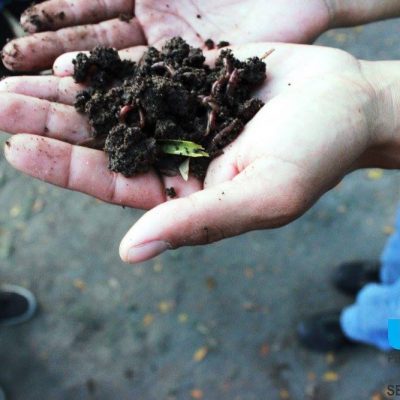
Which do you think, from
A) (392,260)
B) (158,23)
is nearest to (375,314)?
(392,260)

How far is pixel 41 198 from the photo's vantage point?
242 inches

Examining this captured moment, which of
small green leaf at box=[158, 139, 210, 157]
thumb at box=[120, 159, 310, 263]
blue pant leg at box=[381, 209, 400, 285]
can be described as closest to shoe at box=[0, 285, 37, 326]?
small green leaf at box=[158, 139, 210, 157]

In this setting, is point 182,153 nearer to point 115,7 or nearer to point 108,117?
point 108,117

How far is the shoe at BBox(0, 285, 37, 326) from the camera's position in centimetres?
510

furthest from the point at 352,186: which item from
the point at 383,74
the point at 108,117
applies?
the point at 108,117

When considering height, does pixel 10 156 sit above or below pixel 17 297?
above

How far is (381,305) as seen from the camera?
13.7ft

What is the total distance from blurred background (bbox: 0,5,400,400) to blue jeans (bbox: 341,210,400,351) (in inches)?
20.9

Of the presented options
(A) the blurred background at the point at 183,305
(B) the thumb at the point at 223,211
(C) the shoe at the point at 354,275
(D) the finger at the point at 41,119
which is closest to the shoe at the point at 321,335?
(A) the blurred background at the point at 183,305

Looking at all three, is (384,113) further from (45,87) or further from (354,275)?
(354,275)

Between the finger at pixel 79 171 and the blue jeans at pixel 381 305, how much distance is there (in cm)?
203

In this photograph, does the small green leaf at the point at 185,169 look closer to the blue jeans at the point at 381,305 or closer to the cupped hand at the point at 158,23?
the cupped hand at the point at 158,23

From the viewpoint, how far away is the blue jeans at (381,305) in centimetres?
408

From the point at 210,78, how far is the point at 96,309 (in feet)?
8.70
